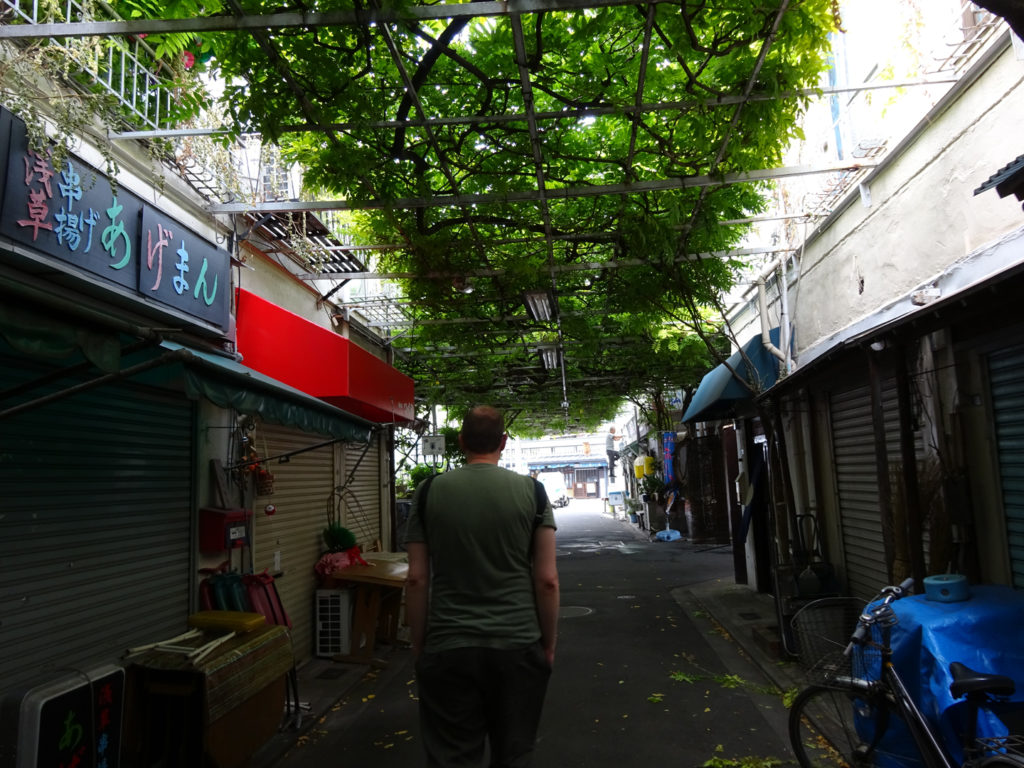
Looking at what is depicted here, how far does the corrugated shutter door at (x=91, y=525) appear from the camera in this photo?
159 inches

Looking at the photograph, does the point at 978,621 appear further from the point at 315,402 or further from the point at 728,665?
the point at 315,402

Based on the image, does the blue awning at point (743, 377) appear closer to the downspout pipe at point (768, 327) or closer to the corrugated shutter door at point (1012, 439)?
the downspout pipe at point (768, 327)

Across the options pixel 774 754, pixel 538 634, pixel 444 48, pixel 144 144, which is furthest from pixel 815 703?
pixel 144 144

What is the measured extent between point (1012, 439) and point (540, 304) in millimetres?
6343

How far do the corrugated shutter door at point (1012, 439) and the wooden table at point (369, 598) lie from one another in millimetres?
5603

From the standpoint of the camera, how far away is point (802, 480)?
8.78 meters

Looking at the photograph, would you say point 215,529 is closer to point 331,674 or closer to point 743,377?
point 331,674

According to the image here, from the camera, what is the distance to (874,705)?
3.73 m

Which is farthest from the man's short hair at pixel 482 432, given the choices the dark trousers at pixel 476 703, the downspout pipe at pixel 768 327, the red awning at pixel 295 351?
the downspout pipe at pixel 768 327

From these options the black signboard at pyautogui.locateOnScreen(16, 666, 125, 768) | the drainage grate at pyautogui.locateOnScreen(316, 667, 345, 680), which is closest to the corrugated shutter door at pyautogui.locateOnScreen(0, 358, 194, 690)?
the black signboard at pyautogui.locateOnScreen(16, 666, 125, 768)

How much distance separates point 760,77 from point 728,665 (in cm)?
569

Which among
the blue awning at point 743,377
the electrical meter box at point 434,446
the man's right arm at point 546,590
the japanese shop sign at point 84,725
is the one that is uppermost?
the blue awning at point 743,377

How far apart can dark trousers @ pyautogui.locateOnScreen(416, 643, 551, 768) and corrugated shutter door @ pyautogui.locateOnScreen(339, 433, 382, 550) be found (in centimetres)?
717

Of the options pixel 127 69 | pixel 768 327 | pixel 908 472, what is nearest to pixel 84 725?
pixel 127 69
